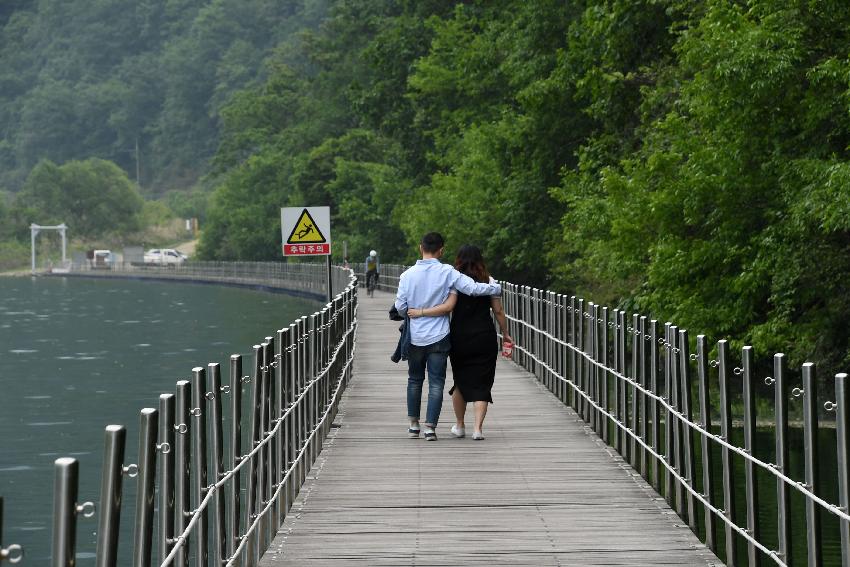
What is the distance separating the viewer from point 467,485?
1343 cm

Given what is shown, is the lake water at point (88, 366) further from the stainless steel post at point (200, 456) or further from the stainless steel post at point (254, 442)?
the stainless steel post at point (254, 442)

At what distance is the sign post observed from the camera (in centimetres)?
3400

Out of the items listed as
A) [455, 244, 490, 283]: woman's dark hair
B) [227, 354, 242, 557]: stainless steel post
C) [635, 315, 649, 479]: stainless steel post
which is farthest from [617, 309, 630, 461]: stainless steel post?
[227, 354, 242, 557]: stainless steel post

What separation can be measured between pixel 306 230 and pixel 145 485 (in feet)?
90.1

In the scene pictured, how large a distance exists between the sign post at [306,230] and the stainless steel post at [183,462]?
25612 mm

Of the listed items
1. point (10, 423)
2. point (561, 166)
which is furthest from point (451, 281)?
point (561, 166)

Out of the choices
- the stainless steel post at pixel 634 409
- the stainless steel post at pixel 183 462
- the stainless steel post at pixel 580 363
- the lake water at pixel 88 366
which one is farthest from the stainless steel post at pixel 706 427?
the stainless steel post at pixel 580 363

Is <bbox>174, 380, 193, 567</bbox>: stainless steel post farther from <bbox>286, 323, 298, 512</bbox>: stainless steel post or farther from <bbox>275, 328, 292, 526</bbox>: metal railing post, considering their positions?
<bbox>286, 323, 298, 512</bbox>: stainless steel post

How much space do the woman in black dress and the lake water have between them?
6.62m

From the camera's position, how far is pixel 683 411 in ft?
40.3

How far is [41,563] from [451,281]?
7.73m

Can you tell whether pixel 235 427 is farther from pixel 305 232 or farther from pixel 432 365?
pixel 305 232

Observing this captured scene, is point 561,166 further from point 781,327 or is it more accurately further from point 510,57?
point 781,327

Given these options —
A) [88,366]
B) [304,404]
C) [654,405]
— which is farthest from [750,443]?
[88,366]
